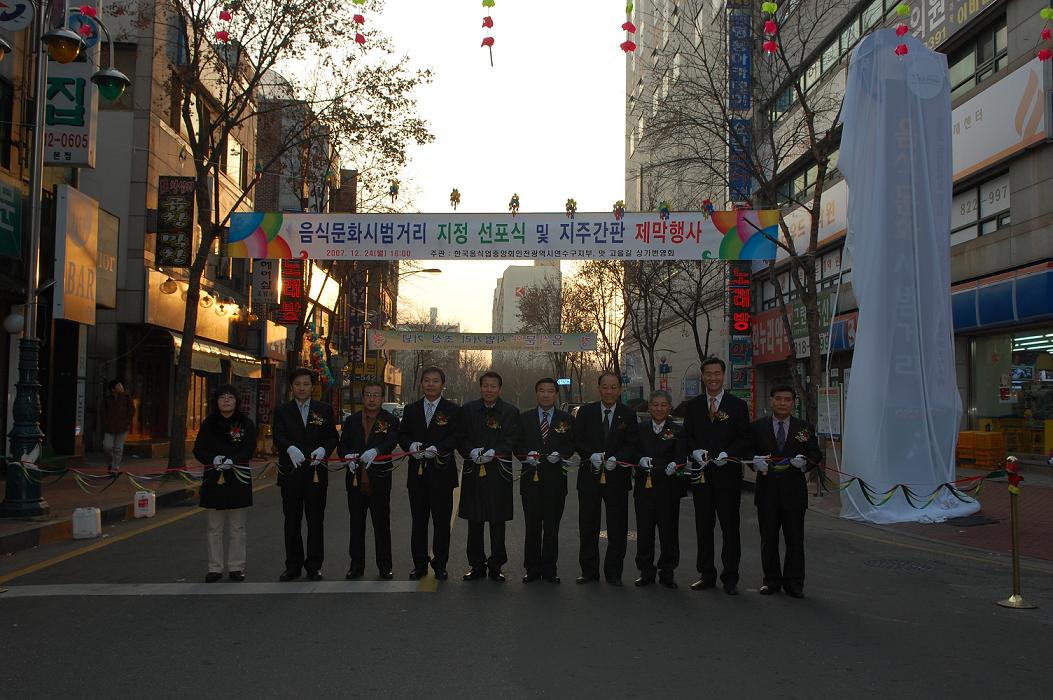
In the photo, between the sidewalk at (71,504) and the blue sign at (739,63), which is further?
the blue sign at (739,63)

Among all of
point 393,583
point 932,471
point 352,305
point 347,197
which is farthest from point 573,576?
point 352,305

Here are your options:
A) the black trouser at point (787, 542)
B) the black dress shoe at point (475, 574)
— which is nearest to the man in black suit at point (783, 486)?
the black trouser at point (787, 542)

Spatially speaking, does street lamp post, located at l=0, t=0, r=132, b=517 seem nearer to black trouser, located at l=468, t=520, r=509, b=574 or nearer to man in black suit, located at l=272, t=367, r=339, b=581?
man in black suit, located at l=272, t=367, r=339, b=581

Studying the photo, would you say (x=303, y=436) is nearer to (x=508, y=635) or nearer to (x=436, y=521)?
(x=436, y=521)

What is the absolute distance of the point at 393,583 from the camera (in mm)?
7664

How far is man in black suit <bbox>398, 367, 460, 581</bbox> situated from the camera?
25.8ft

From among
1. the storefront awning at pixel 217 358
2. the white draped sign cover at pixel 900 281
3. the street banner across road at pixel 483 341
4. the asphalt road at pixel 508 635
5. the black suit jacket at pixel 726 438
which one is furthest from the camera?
the street banner across road at pixel 483 341

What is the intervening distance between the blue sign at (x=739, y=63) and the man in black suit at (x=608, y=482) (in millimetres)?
11144

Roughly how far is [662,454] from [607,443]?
48 centimetres

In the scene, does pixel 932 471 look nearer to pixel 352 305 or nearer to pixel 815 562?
pixel 815 562

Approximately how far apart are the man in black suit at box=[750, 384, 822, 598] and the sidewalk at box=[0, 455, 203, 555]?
24.9 feet

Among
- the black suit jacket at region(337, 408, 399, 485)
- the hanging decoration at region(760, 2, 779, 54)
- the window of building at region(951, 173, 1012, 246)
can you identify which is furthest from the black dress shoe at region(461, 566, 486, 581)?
the window of building at region(951, 173, 1012, 246)

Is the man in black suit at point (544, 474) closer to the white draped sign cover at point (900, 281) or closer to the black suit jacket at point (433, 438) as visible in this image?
the black suit jacket at point (433, 438)

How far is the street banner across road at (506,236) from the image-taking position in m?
15.9
